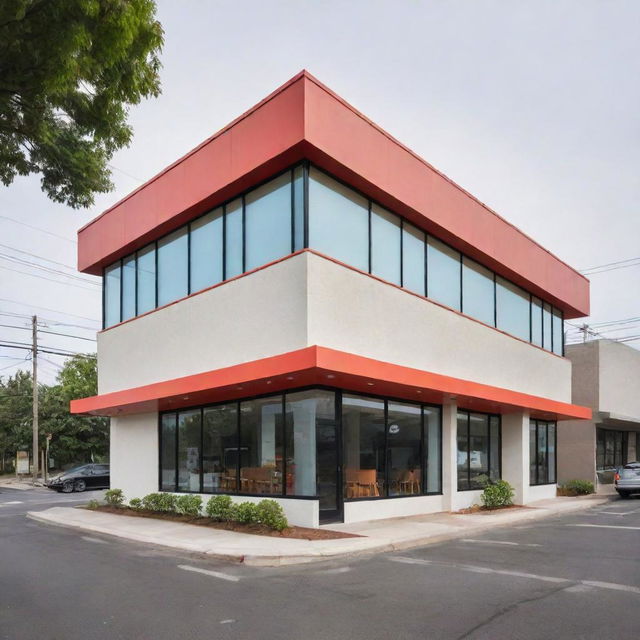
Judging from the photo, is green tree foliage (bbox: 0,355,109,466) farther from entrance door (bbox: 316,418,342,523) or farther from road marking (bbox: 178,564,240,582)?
road marking (bbox: 178,564,240,582)

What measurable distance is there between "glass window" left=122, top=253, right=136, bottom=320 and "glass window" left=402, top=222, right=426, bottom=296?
8951 millimetres

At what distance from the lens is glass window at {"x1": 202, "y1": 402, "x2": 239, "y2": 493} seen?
57.8 ft

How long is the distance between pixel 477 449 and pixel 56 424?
37250 mm

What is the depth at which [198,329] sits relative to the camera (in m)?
17.8

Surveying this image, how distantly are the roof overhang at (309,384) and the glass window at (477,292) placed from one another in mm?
2581

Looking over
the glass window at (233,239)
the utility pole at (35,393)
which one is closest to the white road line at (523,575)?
the glass window at (233,239)

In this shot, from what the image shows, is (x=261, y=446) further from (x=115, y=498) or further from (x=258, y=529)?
(x=115, y=498)

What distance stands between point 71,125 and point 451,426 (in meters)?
13.7

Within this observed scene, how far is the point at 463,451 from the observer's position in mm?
21281

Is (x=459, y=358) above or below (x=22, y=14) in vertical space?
below

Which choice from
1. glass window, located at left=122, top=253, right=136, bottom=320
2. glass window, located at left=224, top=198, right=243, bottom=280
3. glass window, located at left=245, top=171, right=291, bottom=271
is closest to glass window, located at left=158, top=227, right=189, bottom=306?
glass window, located at left=122, top=253, right=136, bottom=320

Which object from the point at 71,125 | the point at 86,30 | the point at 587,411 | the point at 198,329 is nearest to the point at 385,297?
the point at 198,329

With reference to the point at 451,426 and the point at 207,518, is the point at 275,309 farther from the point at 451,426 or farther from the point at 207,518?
the point at 451,426

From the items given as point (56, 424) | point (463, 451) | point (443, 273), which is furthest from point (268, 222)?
point (56, 424)
